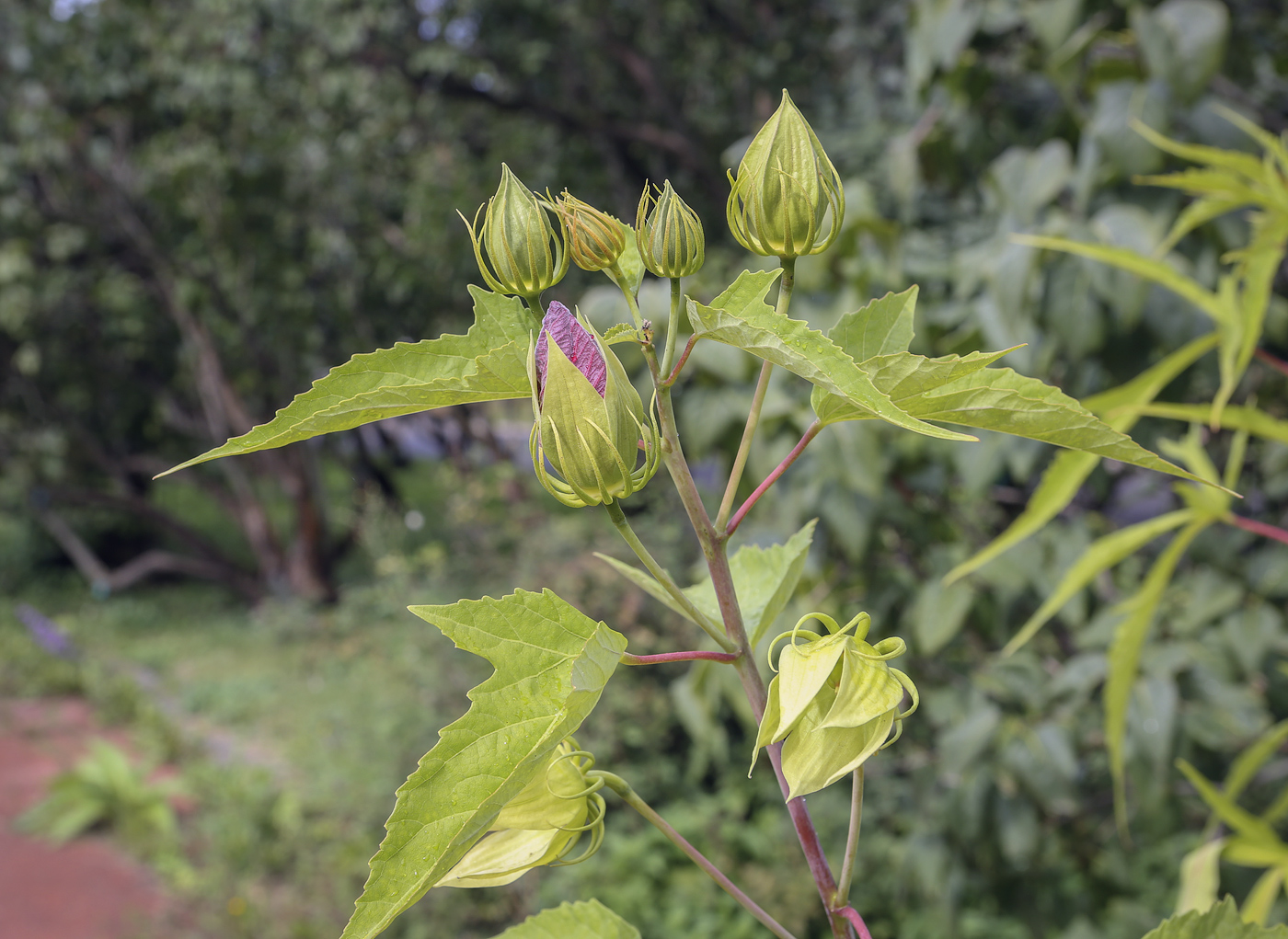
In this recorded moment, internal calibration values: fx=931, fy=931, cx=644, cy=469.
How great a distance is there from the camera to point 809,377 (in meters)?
0.25

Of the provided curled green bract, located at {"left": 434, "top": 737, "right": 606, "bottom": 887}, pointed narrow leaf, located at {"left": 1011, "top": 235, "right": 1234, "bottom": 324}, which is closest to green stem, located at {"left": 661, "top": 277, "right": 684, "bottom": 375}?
curled green bract, located at {"left": 434, "top": 737, "right": 606, "bottom": 887}

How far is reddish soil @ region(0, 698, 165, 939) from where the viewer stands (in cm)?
253

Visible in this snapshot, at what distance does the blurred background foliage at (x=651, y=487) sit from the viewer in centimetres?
98

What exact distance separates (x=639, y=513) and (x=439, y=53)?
1843mm

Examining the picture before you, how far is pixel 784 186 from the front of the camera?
0.98 feet

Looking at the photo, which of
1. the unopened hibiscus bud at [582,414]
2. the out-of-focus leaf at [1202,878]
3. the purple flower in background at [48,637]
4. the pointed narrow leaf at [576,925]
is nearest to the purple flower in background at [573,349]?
the unopened hibiscus bud at [582,414]

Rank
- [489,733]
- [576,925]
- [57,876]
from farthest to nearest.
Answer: [57,876], [576,925], [489,733]

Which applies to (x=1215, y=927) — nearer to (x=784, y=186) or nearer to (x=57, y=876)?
(x=784, y=186)

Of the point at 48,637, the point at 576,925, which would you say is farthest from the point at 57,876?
the point at 576,925

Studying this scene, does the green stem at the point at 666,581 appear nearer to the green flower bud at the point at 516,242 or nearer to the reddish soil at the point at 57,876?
the green flower bud at the point at 516,242

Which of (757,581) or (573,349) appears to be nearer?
(573,349)

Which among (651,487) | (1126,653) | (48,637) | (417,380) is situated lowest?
(48,637)

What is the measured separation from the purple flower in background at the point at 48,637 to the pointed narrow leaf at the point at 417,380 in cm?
492

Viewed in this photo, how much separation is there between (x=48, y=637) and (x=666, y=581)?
16.4 ft
